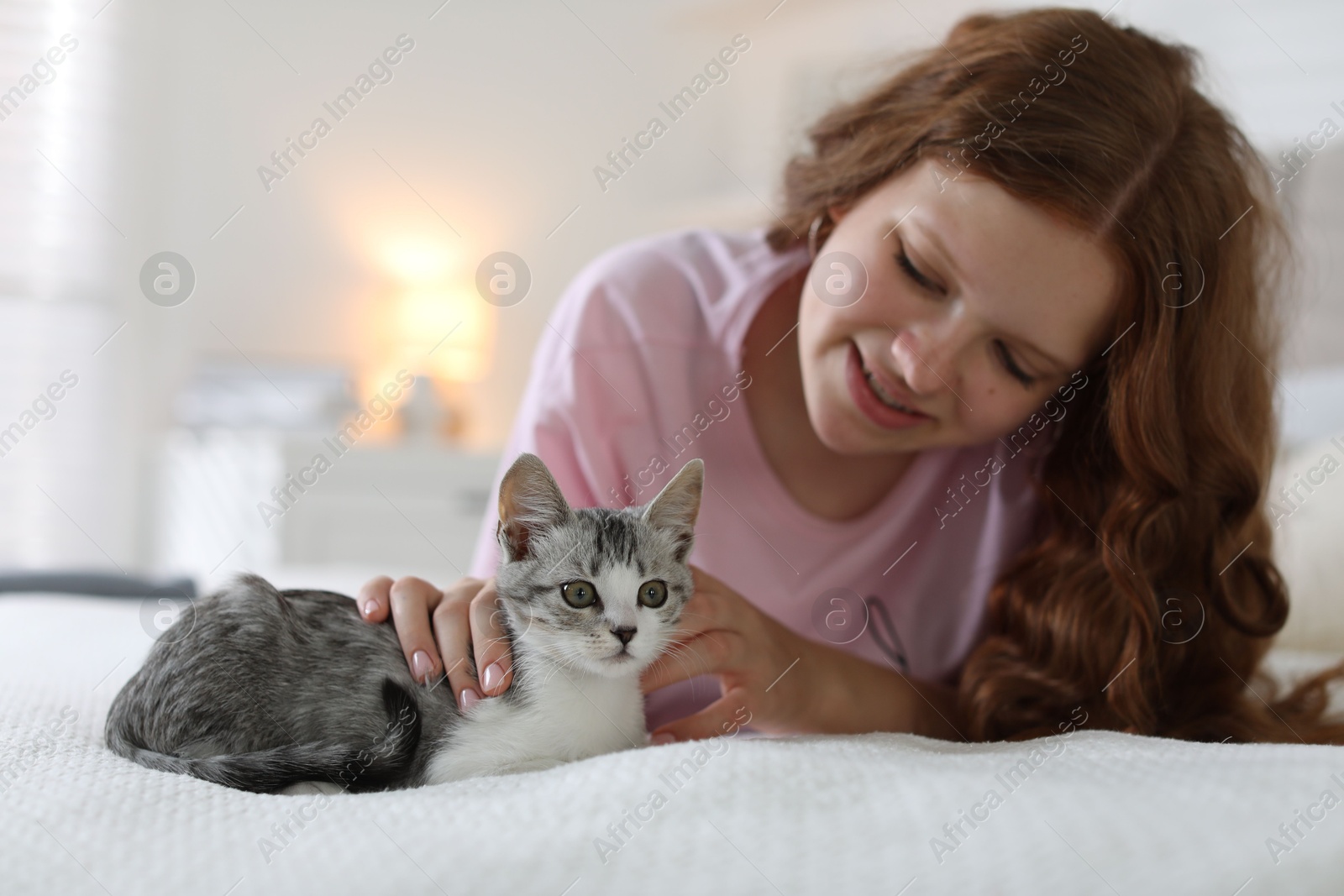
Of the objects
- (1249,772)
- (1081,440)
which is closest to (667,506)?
(1249,772)

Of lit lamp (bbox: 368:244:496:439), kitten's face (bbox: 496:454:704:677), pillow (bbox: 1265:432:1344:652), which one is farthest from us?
lit lamp (bbox: 368:244:496:439)

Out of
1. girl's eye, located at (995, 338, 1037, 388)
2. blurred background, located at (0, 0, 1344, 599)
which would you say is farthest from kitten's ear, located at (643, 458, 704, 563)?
blurred background, located at (0, 0, 1344, 599)

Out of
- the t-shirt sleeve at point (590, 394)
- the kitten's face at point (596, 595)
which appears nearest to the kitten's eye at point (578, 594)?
the kitten's face at point (596, 595)

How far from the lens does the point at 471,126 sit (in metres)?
4.23

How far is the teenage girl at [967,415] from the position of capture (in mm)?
1229

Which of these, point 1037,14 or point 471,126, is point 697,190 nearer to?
point 471,126

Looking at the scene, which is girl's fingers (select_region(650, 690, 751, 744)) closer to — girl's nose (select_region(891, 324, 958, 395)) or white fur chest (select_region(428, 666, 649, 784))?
white fur chest (select_region(428, 666, 649, 784))

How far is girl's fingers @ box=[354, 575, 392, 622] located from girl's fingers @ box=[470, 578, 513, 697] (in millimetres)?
95

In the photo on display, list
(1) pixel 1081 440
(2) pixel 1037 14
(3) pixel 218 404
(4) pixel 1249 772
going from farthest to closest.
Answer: (3) pixel 218 404 < (1) pixel 1081 440 < (2) pixel 1037 14 < (4) pixel 1249 772

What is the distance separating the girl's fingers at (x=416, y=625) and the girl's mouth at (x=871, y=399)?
2.12ft

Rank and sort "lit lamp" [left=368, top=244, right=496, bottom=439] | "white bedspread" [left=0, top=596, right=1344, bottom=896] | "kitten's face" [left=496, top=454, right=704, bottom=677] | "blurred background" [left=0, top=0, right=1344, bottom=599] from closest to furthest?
"white bedspread" [left=0, top=596, right=1344, bottom=896]
"kitten's face" [left=496, top=454, right=704, bottom=677]
"blurred background" [left=0, top=0, right=1344, bottom=599]
"lit lamp" [left=368, top=244, right=496, bottom=439]

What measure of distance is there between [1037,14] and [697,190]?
2.86 metres

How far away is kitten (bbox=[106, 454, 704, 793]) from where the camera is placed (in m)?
0.91

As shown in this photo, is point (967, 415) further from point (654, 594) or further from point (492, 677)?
point (492, 677)
